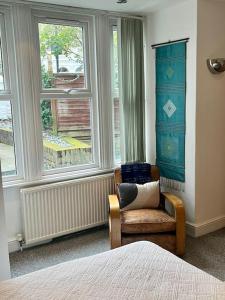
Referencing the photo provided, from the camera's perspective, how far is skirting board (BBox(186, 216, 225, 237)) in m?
3.44

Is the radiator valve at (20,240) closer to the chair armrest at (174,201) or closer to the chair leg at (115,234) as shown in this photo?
the chair leg at (115,234)

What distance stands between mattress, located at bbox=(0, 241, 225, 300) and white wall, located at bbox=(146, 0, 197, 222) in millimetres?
1656

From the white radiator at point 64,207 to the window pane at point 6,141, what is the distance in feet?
1.04

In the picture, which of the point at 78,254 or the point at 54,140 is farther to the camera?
the point at 54,140

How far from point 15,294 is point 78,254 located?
1.61 metres

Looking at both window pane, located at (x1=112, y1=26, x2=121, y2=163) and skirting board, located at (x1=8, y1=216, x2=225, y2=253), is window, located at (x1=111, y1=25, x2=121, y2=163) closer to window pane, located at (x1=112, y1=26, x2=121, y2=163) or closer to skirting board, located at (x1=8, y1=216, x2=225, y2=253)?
window pane, located at (x1=112, y1=26, x2=121, y2=163)

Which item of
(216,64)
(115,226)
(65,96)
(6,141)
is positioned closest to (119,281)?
(115,226)

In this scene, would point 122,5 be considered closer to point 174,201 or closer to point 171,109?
point 171,109

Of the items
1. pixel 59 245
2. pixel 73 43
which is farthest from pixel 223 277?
pixel 73 43

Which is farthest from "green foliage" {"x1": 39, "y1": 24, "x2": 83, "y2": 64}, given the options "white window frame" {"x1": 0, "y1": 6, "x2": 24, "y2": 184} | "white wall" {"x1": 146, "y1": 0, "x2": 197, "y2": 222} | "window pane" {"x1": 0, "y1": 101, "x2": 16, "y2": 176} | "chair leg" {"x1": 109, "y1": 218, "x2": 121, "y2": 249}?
"chair leg" {"x1": 109, "y1": 218, "x2": 121, "y2": 249}

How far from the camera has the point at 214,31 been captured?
326cm

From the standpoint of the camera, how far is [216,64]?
3.23 metres

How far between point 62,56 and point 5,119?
3.09ft

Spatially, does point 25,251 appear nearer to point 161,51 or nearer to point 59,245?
point 59,245
